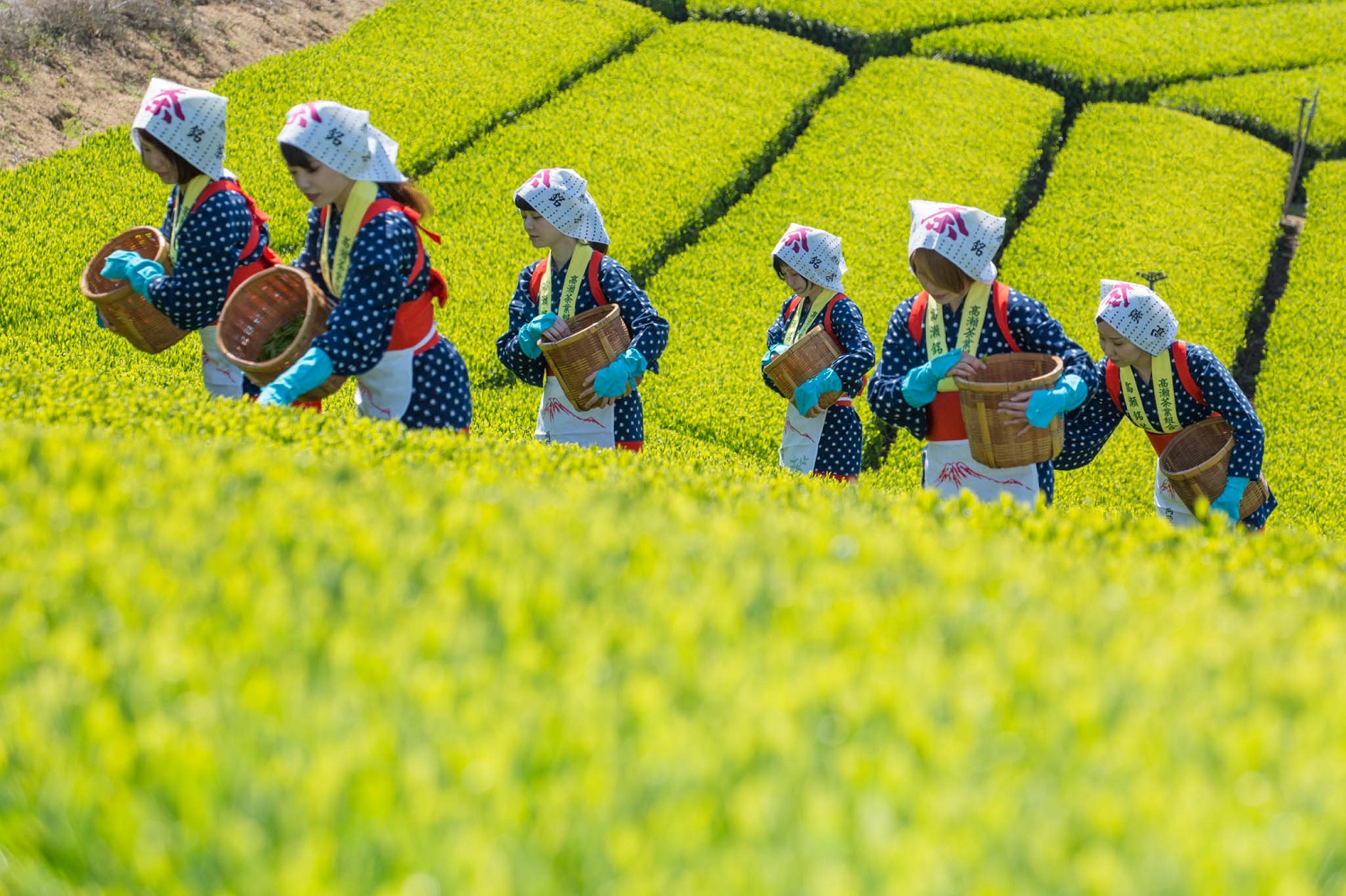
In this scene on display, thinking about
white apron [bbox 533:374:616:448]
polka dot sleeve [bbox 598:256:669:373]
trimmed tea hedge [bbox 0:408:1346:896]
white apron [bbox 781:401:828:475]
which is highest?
trimmed tea hedge [bbox 0:408:1346:896]

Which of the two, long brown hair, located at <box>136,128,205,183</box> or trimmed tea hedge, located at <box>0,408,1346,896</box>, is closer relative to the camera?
trimmed tea hedge, located at <box>0,408,1346,896</box>

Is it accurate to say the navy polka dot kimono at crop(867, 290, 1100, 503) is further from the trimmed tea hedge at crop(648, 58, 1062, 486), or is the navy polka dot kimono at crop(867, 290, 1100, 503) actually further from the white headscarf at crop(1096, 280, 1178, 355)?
the trimmed tea hedge at crop(648, 58, 1062, 486)

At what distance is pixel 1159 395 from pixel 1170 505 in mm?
648

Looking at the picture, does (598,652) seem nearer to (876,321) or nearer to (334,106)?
(334,106)

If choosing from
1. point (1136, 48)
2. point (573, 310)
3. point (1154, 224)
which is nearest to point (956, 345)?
point (573, 310)

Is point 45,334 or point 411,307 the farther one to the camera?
point 45,334

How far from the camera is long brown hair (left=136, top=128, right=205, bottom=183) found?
16.3 ft

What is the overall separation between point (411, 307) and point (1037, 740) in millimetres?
3257

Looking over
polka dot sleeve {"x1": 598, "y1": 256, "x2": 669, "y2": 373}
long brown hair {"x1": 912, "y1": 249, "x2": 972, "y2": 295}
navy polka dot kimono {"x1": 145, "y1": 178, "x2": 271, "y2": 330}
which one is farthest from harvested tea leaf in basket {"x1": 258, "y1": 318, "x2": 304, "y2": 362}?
long brown hair {"x1": 912, "y1": 249, "x2": 972, "y2": 295}

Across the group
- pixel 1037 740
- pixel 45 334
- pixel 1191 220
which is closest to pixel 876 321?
pixel 1191 220

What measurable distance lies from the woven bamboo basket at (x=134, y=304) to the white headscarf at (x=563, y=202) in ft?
5.61

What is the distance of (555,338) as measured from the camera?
5391mm

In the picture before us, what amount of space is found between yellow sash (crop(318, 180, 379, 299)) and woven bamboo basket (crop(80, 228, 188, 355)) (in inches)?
50.3

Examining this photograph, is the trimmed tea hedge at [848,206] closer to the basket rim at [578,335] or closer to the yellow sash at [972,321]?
the basket rim at [578,335]
